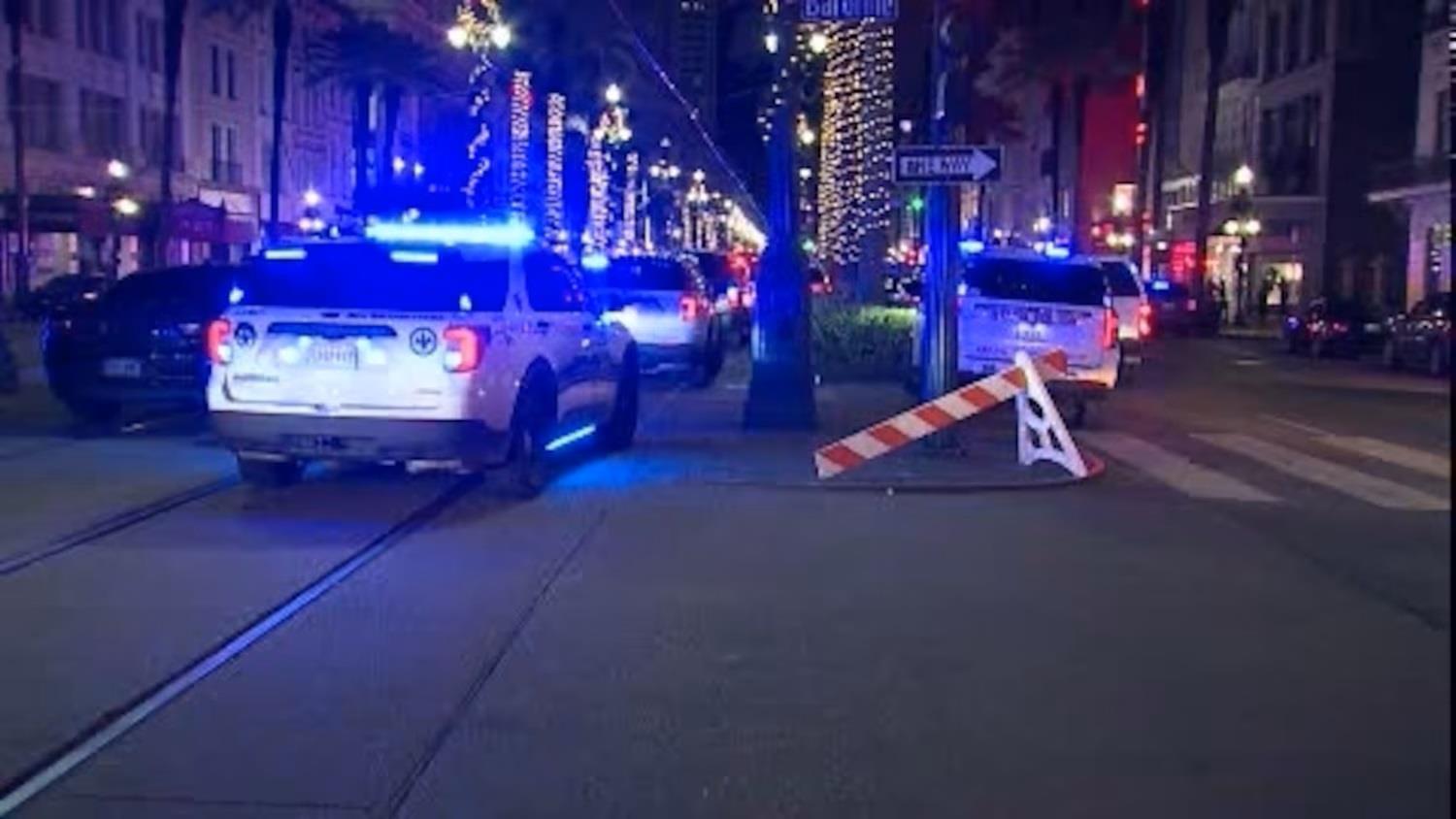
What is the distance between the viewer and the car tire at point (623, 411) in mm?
15914

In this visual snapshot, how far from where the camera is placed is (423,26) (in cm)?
10075

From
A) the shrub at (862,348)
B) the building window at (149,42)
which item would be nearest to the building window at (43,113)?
the building window at (149,42)

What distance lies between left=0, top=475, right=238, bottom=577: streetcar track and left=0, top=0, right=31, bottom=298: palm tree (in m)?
43.5

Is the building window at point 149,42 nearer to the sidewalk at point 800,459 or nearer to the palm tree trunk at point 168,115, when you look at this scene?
the palm tree trunk at point 168,115

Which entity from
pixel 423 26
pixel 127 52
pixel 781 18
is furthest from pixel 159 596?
pixel 423 26

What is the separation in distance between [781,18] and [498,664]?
1187 cm

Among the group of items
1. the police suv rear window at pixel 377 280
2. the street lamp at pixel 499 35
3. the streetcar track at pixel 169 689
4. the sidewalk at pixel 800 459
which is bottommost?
the streetcar track at pixel 169 689

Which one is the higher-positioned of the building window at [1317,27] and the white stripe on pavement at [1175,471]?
the building window at [1317,27]

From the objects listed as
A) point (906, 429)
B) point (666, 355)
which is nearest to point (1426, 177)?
point (666, 355)

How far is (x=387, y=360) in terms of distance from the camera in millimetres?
12047

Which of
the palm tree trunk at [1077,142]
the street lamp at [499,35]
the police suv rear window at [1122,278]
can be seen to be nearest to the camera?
the police suv rear window at [1122,278]

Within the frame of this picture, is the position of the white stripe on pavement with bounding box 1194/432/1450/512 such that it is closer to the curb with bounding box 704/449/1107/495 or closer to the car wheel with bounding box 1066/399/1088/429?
the car wheel with bounding box 1066/399/1088/429

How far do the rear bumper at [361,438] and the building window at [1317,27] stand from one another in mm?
55809

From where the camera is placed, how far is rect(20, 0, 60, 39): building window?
58.5 meters
